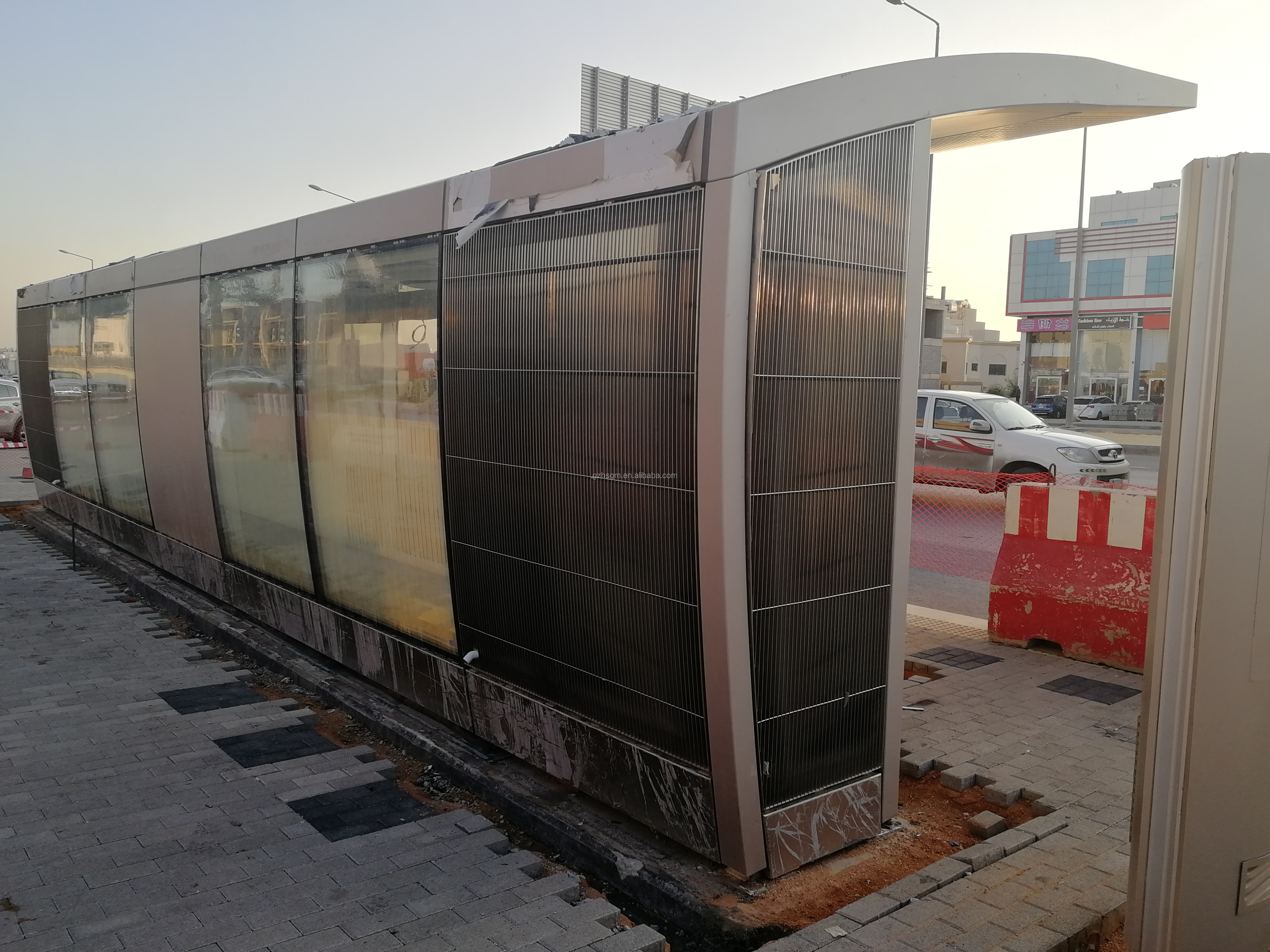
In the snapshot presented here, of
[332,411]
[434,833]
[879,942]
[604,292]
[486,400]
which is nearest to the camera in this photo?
[879,942]

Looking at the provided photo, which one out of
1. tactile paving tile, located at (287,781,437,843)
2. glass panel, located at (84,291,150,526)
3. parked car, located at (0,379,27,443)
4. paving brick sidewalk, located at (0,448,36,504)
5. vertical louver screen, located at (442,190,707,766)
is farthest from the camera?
parked car, located at (0,379,27,443)

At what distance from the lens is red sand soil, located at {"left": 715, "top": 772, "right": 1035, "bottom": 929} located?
12.7 ft

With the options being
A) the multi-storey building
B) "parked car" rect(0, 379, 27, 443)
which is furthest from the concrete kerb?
the multi-storey building

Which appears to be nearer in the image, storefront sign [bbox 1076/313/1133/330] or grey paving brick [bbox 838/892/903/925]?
grey paving brick [bbox 838/892/903/925]

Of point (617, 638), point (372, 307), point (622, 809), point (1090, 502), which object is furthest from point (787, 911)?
point (1090, 502)

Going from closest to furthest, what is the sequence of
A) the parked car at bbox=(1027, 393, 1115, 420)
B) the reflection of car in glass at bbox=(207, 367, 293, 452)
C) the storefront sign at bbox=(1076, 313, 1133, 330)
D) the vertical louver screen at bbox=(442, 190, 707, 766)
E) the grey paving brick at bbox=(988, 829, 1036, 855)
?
the vertical louver screen at bbox=(442, 190, 707, 766)
the grey paving brick at bbox=(988, 829, 1036, 855)
the reflection of car in glass at bbox=(207, 367, 293, 452)
the parked car at bbox=(1027, 393, 1115, 420)
the storefront sign at bbox=(1076, 313, 1133, 330)

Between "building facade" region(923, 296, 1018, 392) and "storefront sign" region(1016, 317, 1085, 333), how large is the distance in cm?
1002

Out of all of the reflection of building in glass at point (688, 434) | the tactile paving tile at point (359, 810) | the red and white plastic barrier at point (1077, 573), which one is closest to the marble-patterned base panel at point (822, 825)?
the reflection of building in glass at point (688, 434)

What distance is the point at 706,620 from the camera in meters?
3.87

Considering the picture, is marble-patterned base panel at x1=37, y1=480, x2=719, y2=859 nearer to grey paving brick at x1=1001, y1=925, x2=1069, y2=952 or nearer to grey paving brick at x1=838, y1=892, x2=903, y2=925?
grey paving brick at x1=838, y1=892, x2=903, y2=925

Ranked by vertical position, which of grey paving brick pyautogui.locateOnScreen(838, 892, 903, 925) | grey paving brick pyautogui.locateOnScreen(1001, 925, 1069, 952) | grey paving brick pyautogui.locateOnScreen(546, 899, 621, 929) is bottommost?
grey paving brick pyautogui.locateOnScreen(838, 892, 903, 925)

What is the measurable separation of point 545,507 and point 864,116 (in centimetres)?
216

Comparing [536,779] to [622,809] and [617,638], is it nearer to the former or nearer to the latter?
[622,809]

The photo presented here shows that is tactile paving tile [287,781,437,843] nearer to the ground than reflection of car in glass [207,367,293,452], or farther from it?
nearer to the ground
